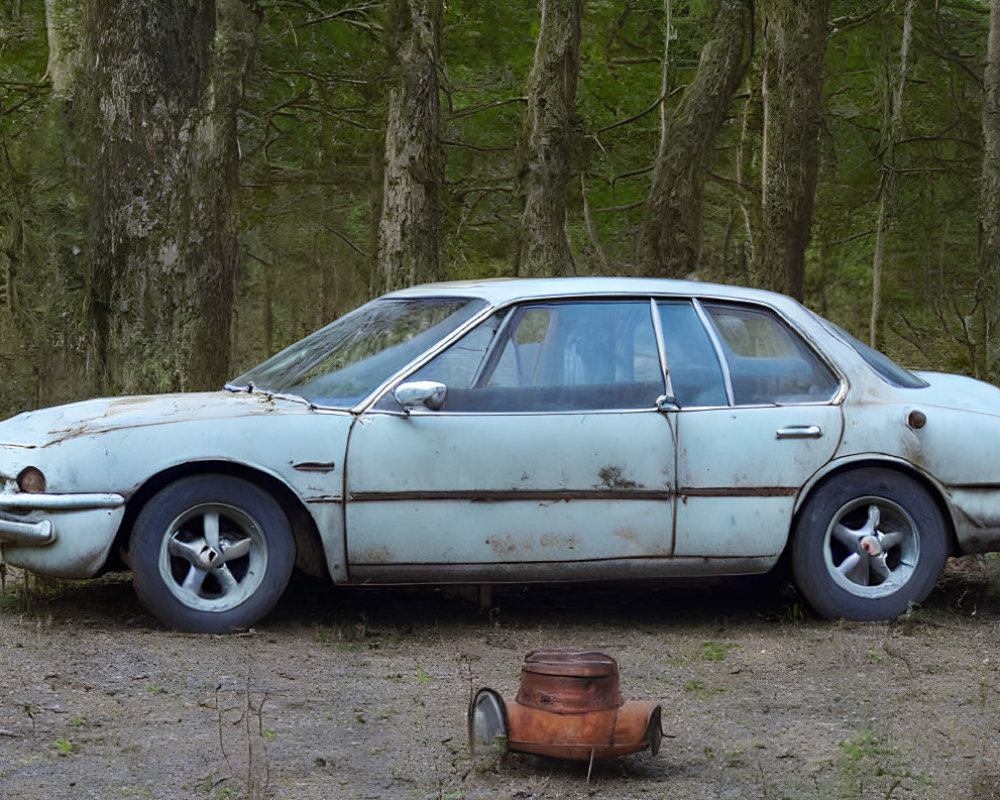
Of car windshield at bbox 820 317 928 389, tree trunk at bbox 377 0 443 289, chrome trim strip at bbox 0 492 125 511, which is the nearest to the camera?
chrome trim strip at bbox 0 492 125 511

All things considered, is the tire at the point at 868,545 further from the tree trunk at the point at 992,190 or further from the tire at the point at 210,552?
the tree trunk at the point at 992,190

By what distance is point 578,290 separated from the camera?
282 inches

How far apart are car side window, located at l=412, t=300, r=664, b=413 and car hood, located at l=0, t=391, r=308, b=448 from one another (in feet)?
2.65

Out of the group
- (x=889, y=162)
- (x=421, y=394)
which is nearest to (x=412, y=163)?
(x=889, y=162)

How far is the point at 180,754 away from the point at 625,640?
2.66 metres

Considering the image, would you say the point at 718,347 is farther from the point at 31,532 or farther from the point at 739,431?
the point at 31,532

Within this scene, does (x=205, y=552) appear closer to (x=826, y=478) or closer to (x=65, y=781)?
(x=65, y=781)

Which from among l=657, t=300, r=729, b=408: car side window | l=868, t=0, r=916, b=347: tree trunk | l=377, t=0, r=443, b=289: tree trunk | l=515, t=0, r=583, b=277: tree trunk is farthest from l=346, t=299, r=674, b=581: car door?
l=868, t=0, r=916, b=347: tree trunk

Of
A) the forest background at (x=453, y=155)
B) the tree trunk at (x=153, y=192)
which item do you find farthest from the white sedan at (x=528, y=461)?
the forest background at (x=453, y=155)

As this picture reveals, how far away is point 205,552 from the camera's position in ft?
21.4

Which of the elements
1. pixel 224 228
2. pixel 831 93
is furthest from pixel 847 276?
pixel 224 228

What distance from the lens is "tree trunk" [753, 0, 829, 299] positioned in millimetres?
14758

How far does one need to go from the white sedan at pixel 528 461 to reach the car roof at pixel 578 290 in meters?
0.02

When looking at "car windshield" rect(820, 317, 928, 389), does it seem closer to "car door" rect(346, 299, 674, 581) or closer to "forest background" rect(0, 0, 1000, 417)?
"car door" rect(346, 299, 674, 581)
